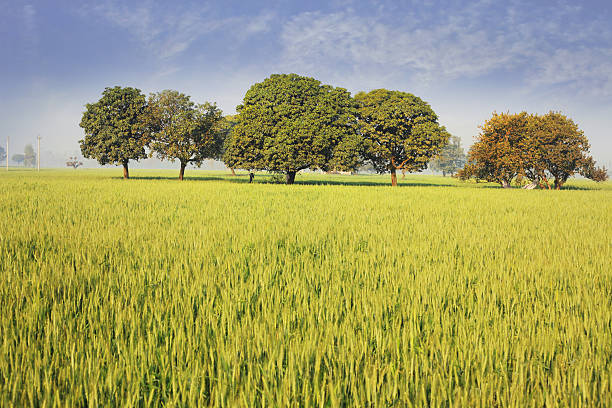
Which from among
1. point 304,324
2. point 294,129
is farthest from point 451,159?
point 304,324

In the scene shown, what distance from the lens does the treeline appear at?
109ft

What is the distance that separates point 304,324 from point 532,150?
4103 cm

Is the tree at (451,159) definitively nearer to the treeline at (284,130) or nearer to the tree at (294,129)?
the treeline at (284,130)

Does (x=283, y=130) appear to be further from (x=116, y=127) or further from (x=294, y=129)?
(x=116, y=127)

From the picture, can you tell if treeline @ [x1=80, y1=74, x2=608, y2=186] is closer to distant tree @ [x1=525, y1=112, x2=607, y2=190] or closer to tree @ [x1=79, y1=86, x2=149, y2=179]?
tree @ [x1=79, y1=86, x2=149, y2=179]

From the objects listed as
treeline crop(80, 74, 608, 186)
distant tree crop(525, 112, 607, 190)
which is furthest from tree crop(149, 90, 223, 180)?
distant tree crop(525, 112, 607, 190)

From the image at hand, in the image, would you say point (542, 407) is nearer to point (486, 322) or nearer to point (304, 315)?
point (486, 322)

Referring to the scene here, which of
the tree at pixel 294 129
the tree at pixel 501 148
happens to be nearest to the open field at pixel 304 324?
the tree at pixel 294 129

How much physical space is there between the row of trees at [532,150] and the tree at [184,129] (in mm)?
33515

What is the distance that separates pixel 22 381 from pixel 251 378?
1.54 m

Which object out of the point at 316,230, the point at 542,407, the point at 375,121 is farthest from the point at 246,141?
Result: the point at 542,407

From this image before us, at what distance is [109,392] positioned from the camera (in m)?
1.84

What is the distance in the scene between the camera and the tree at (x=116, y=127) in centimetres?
3938

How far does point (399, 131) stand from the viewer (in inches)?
1405
